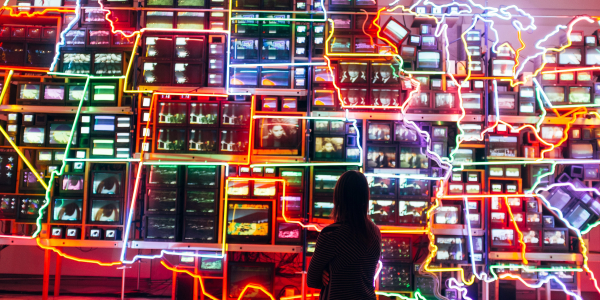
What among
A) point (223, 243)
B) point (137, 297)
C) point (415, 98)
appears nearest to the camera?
point (223, 243)

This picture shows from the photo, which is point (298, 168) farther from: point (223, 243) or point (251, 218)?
point (223, 243)

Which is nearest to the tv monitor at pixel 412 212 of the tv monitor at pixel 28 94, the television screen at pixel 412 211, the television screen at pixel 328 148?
the television screen at pixel 412 211

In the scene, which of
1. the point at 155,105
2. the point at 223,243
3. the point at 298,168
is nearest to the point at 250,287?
the point at 223,243

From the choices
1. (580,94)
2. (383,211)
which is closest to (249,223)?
(383,211)

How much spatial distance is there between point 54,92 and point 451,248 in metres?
4.23

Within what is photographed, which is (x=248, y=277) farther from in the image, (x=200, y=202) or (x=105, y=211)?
(x=105, y=211)

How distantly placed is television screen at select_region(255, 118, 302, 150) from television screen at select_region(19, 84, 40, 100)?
88.8 inches

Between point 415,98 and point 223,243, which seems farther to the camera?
point 415,98

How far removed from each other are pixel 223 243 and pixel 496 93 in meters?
3.04

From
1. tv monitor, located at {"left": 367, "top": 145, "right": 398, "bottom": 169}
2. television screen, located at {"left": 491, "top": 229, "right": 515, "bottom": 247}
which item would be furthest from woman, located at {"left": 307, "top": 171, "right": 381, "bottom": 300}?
television screen, located at {"left": 491, "top": 229, "right": 515, "bottom": 247}

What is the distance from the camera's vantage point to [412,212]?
12.2ft

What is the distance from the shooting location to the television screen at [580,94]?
398 centimetres

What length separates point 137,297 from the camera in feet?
13.5

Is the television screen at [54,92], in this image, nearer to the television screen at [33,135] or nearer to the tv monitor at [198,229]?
the television screen at [33,135]
